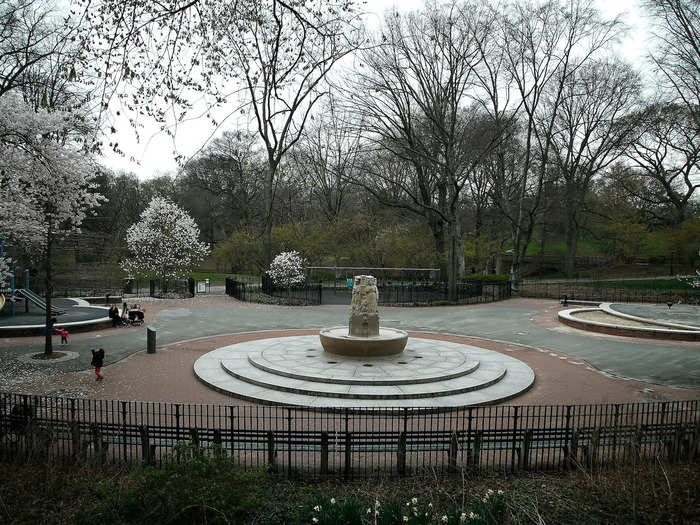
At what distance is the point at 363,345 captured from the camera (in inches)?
568

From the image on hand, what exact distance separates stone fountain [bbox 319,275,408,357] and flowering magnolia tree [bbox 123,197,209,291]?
972 inches

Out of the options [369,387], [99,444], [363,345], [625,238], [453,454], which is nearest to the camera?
[453,454]

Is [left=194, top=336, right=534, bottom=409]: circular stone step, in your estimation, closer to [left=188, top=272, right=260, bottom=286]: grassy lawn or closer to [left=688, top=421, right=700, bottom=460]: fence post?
[left=688, top=421, right=700, bottom=460]: fence post

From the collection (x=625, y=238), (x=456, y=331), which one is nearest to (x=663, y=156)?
(x=625, y=238)

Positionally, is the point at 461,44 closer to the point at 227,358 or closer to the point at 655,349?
the point at 655,349

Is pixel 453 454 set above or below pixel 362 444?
below

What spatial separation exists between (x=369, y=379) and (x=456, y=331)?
37.9 ft

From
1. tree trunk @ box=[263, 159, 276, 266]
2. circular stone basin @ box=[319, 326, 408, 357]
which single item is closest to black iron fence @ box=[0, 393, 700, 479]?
circular stone basin @ box=[319, 326, 408, 357]

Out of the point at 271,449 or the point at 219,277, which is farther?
the point at 219,277

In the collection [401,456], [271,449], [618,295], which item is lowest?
[401,456]

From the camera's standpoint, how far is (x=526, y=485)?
770 centimetres

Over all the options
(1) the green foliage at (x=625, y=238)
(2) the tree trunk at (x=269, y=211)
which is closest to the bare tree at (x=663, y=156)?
(1) the green foliage at (x=625, y=238)

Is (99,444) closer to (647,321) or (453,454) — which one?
(453,454)

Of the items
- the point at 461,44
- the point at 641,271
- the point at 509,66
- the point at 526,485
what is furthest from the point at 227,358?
the point at 641,271
